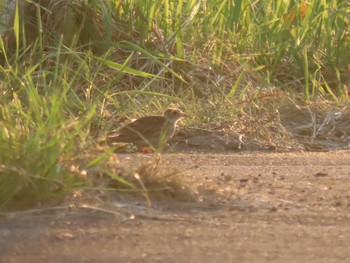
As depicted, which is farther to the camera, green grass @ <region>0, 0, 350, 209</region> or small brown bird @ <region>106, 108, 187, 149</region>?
green grass @ <region>0, 0, 350, 209</region>

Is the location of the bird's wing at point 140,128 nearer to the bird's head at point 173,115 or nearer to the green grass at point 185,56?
the bird's head at point 173,115

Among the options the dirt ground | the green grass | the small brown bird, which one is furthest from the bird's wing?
the dirt ground

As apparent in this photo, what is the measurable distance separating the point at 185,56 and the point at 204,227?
460 centimetres

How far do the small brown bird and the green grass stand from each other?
230mm

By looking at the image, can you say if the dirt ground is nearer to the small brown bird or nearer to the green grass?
the small brown bird

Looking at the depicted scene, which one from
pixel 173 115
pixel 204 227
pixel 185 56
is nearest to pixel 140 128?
pixel 173 115

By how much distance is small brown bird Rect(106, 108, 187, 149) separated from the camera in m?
6.49

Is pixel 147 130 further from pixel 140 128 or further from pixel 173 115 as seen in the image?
pixel 173 115

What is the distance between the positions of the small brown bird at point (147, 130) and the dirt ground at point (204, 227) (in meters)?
1.35

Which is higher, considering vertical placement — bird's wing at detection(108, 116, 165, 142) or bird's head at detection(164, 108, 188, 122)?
bird's head at detection(164, 108, 188, 122)

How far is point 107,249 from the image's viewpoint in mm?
3801

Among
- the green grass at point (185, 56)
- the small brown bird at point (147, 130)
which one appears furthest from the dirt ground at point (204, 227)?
the green grass at point (185, 56)

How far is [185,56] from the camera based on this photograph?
8.65 m

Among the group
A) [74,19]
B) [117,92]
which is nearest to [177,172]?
[117,92]
